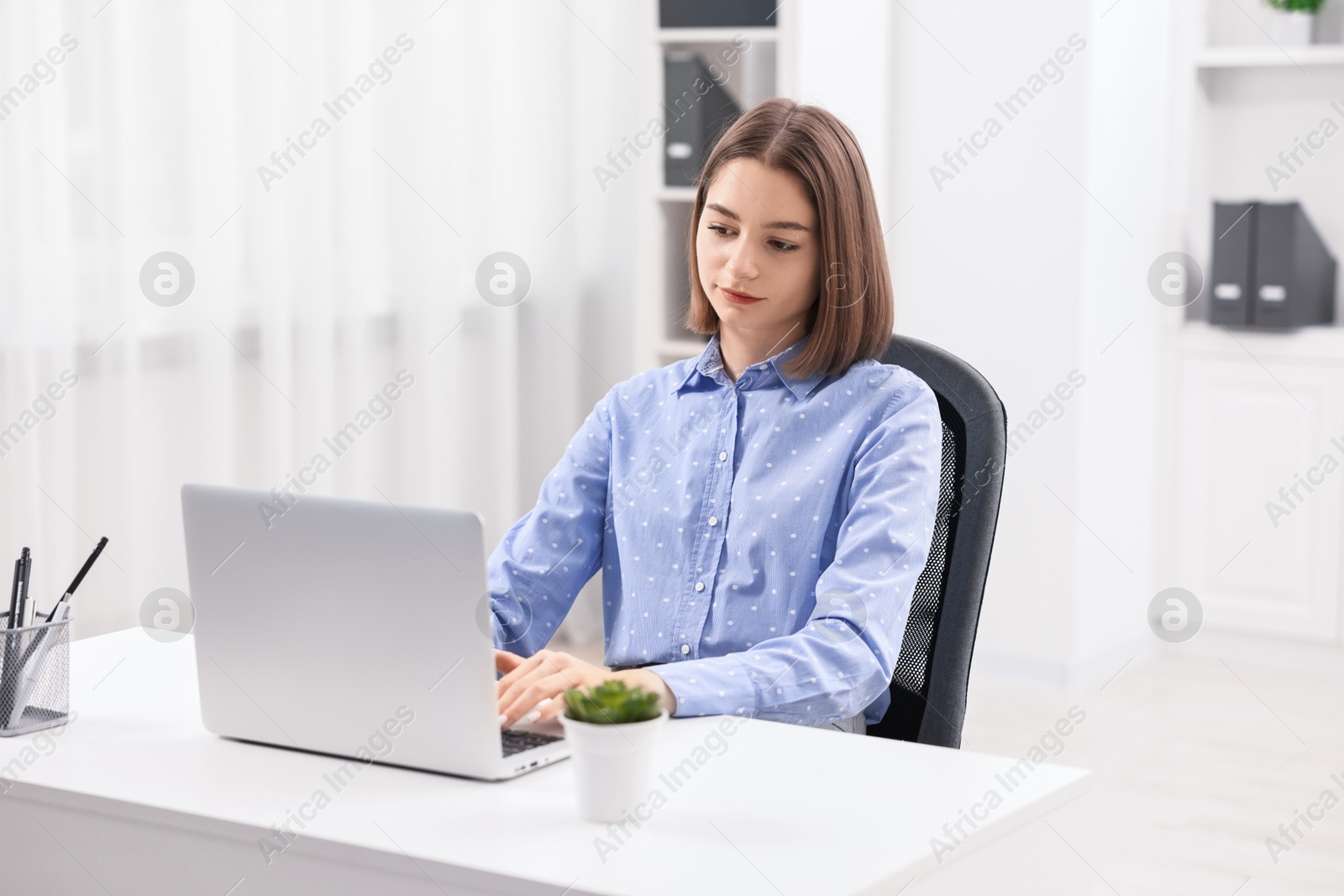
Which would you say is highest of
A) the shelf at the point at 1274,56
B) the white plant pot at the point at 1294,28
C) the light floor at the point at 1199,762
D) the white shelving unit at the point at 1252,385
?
the white plant pot at the point at 1294,28

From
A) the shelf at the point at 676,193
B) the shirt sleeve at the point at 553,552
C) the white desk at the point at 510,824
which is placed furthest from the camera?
the shelf at the point at 676,193

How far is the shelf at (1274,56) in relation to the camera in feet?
12.2

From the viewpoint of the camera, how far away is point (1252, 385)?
149 inches

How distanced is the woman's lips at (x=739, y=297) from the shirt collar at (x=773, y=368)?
8cm

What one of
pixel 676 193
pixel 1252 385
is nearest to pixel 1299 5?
pixel 1252 385

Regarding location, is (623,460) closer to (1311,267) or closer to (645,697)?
(645,697)

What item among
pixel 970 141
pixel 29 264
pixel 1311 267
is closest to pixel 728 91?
pixel 970 141

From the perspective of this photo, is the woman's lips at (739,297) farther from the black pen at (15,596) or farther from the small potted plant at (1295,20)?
the small potted plant at (1295,20)

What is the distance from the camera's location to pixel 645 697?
1.04m

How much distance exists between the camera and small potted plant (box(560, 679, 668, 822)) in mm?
1027

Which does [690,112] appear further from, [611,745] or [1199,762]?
[611,745]

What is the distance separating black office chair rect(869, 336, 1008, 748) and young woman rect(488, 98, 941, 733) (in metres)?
0.04

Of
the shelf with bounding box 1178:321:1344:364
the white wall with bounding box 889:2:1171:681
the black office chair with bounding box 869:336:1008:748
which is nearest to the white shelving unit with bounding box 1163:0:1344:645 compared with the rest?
the shelf with bounding box 1178:321:1344:364

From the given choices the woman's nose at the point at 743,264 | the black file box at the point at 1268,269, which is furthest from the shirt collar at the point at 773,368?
the black file box at the point at 1268,269
